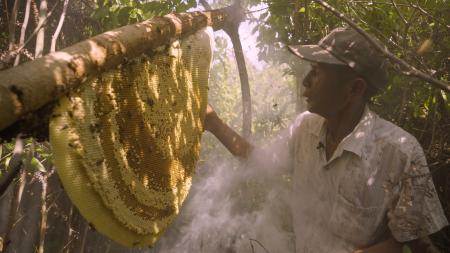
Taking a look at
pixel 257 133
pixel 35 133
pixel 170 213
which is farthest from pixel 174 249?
pixel 35 133

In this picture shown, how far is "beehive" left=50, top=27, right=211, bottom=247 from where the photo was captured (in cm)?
120

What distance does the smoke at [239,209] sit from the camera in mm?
3095

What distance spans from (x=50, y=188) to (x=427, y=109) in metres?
4.68

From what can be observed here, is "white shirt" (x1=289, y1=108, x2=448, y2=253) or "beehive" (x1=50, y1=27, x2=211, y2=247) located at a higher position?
"beehive" (x1=50, y1=27, x2=211, y2=247)

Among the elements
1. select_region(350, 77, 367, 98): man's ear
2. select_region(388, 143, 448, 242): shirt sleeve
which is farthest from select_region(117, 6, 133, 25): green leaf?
select_region(388, 143, 448, 242): shirt sleeve

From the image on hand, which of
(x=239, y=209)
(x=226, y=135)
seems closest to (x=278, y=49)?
(x=226, y=135)

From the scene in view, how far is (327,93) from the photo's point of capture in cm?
252

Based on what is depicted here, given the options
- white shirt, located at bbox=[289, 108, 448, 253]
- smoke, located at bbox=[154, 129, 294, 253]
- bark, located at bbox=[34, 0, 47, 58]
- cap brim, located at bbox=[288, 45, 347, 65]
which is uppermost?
bark, located at bbox=[34, 0, 47, 58]

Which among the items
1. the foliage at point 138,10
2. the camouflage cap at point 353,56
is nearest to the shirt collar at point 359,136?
the camouflage cap at point 353,56

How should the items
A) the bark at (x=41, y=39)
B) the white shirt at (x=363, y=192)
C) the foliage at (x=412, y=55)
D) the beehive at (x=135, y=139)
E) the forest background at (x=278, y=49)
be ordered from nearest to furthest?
the beehive at (x=135, y=139), the bark at (x=41, y=39), the white shirt at (x=363, y=192), the forest background at (x=278, y=49), the foliage at (x=412, y=55)

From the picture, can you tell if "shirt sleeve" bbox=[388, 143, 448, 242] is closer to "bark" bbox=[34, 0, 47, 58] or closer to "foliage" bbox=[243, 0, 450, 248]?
"foliage" bbox=[243, 0, 450, 248]

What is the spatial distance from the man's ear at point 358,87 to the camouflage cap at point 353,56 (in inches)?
1.6

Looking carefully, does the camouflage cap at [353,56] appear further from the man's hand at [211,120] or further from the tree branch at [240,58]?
the man's hand at [211,120]

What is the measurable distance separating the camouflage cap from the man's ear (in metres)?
0.04
